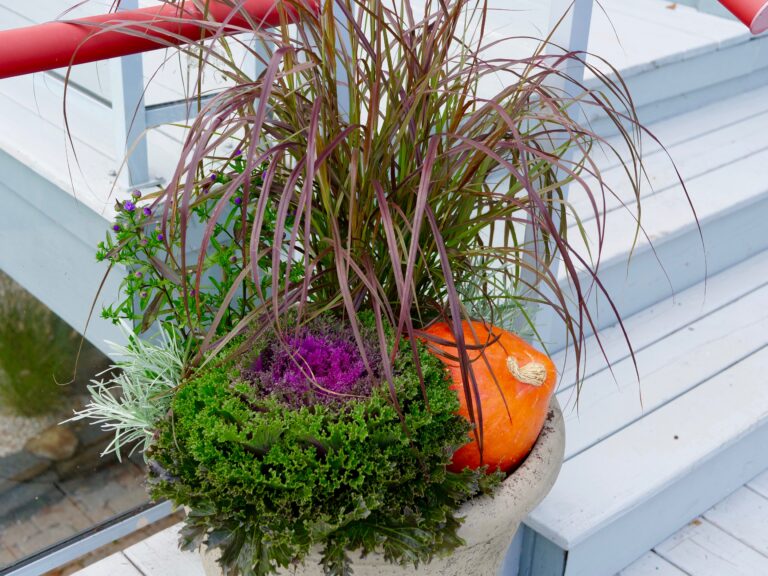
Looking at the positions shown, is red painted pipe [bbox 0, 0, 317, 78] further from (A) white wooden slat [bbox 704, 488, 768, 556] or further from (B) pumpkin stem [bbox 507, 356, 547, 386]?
(A) white wooden slat [bbox 704, 488, 768, 556]

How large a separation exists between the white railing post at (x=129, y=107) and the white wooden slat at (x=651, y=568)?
118cm

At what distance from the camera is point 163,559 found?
1594 millimetres

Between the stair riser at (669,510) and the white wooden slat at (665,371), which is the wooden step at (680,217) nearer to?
the white wooden slat at (665,371)

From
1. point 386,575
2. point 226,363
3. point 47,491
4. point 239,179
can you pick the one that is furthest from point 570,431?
point 47,491

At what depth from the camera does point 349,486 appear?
107 cm

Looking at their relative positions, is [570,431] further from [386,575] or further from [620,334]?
[386,575]

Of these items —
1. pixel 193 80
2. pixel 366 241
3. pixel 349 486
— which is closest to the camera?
pixel 349 486

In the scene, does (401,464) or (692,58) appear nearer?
(401,464)

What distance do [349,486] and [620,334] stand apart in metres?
1.11

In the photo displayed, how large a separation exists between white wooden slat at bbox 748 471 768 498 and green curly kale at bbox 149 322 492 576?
104 centimetres

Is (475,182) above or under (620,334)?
above

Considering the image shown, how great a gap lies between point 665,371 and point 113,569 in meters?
1.16

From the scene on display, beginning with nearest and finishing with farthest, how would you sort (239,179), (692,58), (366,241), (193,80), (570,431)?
(239,179) < (366,241) < (570,431) < (193,80) < (692,58)

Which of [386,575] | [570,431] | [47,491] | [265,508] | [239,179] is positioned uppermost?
[239,179]
